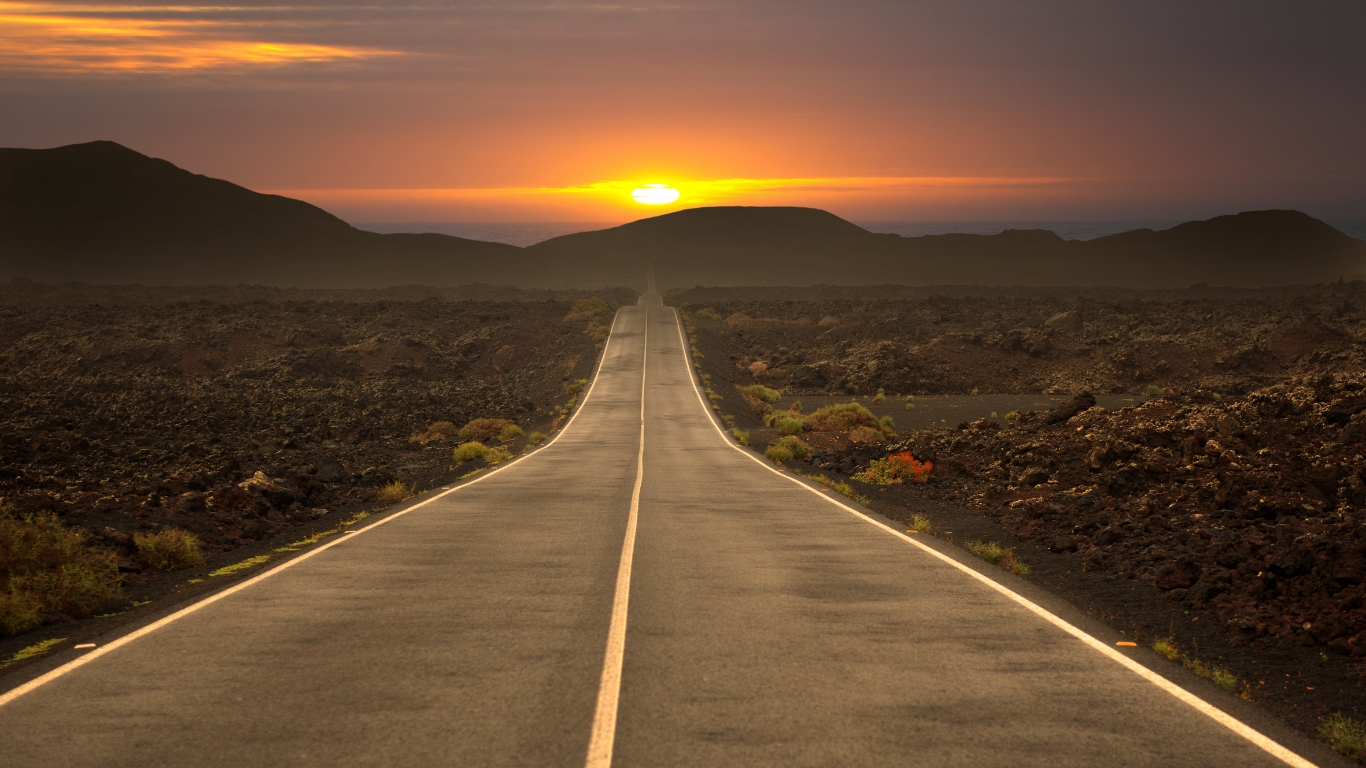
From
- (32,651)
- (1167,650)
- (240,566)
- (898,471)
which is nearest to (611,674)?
(1167,650)

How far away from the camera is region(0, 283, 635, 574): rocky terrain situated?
19109 millimetres

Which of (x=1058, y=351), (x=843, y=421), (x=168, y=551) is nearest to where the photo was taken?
(x=168, y=551)

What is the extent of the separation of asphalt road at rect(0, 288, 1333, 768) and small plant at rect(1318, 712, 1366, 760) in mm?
741

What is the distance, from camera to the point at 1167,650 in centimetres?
877

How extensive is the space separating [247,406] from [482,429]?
41.0ft

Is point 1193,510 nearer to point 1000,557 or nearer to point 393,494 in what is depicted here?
point 1000,557

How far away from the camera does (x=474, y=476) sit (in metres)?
25.5

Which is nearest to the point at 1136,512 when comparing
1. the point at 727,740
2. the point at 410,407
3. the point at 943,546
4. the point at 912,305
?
the point at 943,546

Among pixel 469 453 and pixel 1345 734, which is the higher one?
pixel 1345 734

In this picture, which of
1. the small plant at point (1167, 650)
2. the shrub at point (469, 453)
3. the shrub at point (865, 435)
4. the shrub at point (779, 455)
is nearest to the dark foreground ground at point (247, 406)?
the shrub at point (469, 453)

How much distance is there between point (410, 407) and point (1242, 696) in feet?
151

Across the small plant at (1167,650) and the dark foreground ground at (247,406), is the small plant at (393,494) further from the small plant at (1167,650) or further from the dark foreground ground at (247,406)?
the small plant at (1167,650)

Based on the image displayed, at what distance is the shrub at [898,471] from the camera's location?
23.9 meters

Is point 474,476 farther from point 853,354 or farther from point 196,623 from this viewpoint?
point 853,354
